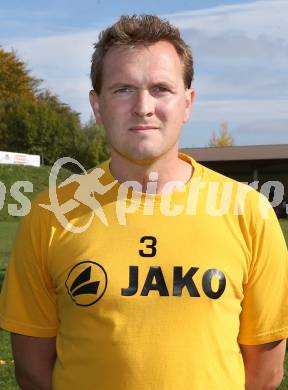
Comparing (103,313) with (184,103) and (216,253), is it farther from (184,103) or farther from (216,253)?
(184,103)

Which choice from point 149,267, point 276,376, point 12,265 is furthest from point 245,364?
point 12,265

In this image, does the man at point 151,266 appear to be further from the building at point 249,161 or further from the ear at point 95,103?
the building at point 249,161

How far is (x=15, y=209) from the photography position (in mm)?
44844

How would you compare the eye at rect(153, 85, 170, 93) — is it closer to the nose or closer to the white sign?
the nose

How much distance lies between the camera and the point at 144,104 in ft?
9.57

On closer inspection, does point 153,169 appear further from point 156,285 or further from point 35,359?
point 35,359

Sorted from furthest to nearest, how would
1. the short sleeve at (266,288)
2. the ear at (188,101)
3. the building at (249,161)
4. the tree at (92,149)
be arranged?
the tree at (92,149)
the building at (249,161)
the ear at (188,101)
the short sleeve at (266,288)

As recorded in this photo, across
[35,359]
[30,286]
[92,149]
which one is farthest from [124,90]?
[92,149]

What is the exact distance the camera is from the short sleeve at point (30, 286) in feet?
10.1

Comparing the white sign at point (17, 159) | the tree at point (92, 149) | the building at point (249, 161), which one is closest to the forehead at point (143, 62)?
the white sign at point (17, 159)

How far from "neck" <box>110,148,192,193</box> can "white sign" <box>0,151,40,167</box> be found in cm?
5467

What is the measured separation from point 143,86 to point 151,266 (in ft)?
2.34

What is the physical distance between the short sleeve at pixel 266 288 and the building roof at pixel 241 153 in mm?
58206

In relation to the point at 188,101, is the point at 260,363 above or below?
below
